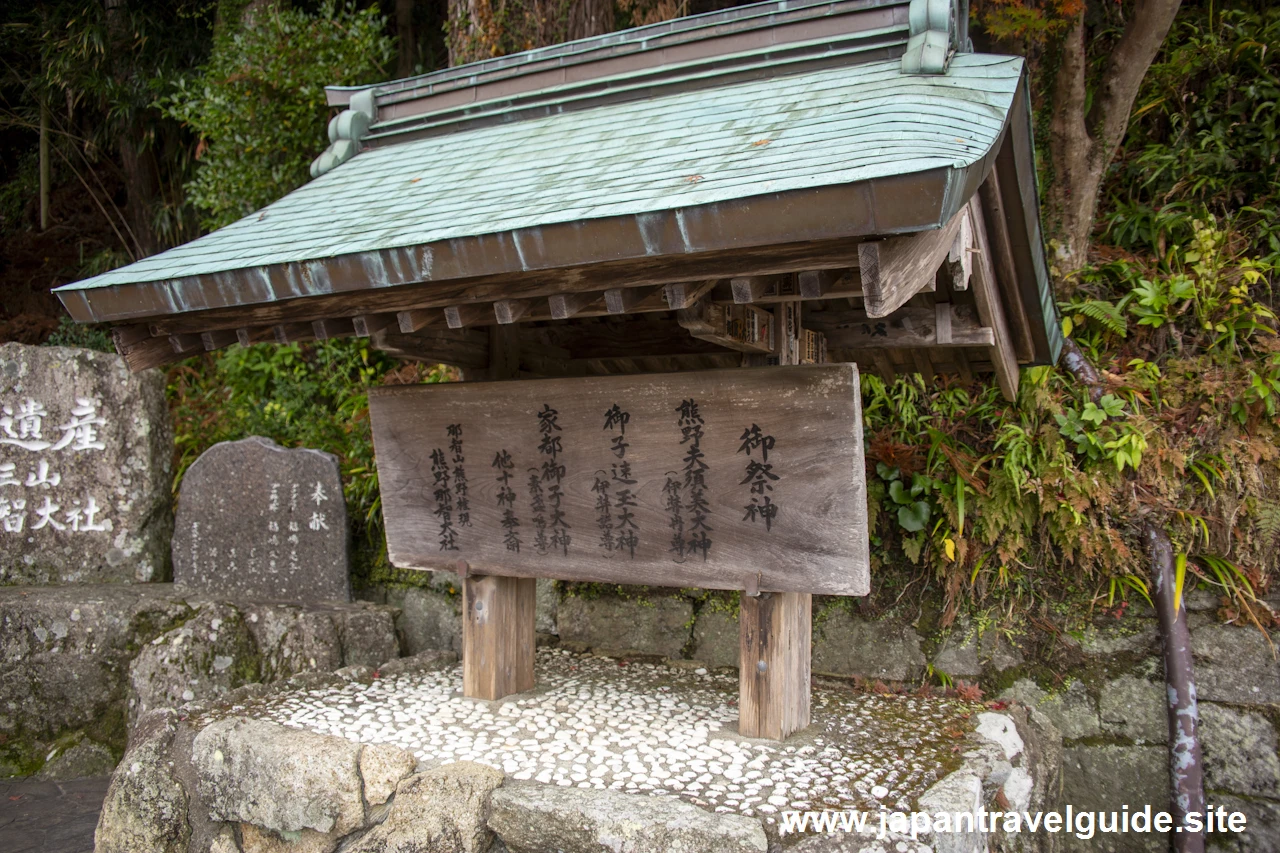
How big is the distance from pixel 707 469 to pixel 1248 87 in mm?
5370

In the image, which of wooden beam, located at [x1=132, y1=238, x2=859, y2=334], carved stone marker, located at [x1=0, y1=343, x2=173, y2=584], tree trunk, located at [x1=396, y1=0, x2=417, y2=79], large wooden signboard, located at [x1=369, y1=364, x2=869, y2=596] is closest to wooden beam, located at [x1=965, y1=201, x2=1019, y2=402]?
large wooden signboard, located at [x1=369, y1=364, x2=869, y2=596]

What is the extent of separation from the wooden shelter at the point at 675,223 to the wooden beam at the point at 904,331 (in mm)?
13

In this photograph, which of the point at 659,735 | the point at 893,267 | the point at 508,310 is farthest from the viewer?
the point at 659,735

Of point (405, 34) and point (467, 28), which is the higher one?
point (405, 34)

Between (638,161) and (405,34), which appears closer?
(638,161)

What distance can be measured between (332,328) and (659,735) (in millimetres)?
2427

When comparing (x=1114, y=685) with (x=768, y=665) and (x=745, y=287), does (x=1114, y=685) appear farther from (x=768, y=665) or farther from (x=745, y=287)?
(x=745, y=287)

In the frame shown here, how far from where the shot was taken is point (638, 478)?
4.07 meters

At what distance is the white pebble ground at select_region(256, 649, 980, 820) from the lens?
3580 millimetres

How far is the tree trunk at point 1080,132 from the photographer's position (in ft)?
19.6

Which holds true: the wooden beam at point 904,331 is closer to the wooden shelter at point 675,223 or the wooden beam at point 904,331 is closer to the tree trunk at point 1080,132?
the wooden shelter at point 675,223

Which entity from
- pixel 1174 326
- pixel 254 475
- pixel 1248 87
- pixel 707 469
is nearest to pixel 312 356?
pixel 254 475

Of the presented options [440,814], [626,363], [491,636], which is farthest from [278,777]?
[626,363]

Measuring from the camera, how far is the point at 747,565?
3855 mm
